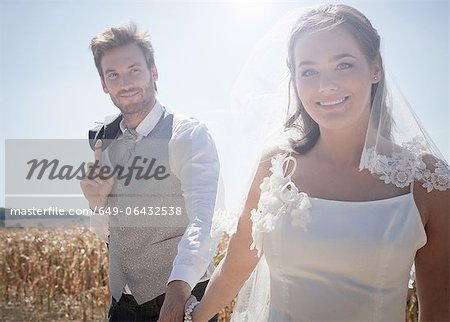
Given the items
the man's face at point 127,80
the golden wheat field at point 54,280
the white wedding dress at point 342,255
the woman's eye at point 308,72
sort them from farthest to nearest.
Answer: the golden wheat field at point 54,280 < the man's face at point 127,80 < the woman's eye at point 308,72 < the white wedding dress at point 342,255

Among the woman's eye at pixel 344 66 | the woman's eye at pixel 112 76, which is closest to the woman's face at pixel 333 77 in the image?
the woman's eye at pixel 344 66

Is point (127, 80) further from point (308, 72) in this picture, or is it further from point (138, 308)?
point (308, 72)

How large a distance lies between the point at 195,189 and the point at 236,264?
0.55m

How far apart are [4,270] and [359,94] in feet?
23.9

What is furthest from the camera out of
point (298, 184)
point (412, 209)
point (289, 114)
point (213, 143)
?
point (213, 143)

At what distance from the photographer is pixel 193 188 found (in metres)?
2.41

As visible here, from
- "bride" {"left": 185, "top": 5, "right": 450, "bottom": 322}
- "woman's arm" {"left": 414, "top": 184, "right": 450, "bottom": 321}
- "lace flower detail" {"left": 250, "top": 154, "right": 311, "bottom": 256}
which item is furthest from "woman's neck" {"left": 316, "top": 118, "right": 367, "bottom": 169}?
"woman's arm" {"left": 414, "top": 184, "right": 450, "bottom": 321}

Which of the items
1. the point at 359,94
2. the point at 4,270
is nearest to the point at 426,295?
the point at 359,94

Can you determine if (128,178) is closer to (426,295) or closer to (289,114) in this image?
(289,114)

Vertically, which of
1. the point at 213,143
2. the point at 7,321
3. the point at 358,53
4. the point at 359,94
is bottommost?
the point at 7,321

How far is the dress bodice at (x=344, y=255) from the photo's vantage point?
1649 mm

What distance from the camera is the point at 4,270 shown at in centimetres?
770

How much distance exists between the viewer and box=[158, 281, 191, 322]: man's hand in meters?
1.94

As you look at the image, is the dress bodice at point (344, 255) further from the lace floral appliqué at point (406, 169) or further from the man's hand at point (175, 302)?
the man's hand at point (175, 302)
